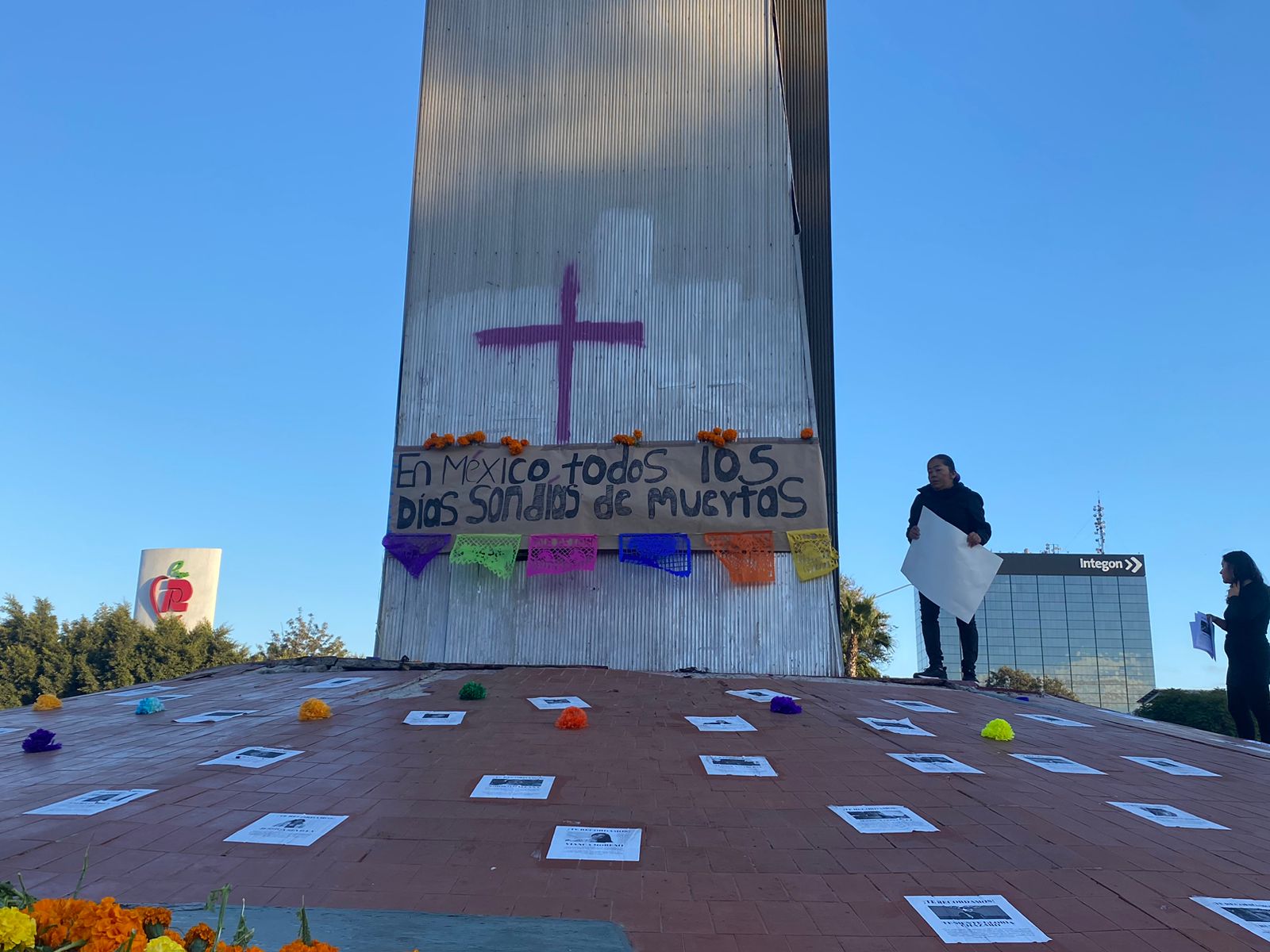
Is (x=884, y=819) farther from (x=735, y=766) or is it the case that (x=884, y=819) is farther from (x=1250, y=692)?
(x=1250, y=692)

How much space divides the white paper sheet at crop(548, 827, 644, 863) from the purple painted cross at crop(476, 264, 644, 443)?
7.14 metres

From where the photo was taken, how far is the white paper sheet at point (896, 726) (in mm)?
6426

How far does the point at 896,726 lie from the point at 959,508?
3.43 meters

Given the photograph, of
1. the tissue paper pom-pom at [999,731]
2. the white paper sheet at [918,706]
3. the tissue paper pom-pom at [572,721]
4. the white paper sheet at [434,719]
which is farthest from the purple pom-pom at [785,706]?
the white paper sheet at [434,719]

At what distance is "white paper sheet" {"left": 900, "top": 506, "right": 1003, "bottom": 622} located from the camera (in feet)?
28.5

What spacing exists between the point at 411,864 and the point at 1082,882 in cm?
271

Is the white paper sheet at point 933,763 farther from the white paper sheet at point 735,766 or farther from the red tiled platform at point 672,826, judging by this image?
the white paper sheet at point 735,766

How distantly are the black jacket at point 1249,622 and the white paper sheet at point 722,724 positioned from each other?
4546 mm

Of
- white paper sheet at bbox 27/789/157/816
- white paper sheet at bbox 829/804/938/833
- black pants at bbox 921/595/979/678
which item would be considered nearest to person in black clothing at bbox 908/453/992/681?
black pants at bbox 921/595/979/678

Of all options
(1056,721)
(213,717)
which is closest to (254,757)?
(213,717)

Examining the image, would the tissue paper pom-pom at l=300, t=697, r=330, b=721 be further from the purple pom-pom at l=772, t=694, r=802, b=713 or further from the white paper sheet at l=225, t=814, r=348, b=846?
the purple pom-pom at l=772, t=694, r=802, b=713

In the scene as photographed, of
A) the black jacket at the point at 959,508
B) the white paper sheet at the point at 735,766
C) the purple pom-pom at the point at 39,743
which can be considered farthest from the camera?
the black jacket at the point at 959,508

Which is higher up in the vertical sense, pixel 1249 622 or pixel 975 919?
pixel 1249 622

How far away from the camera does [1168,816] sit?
4.70 meters
